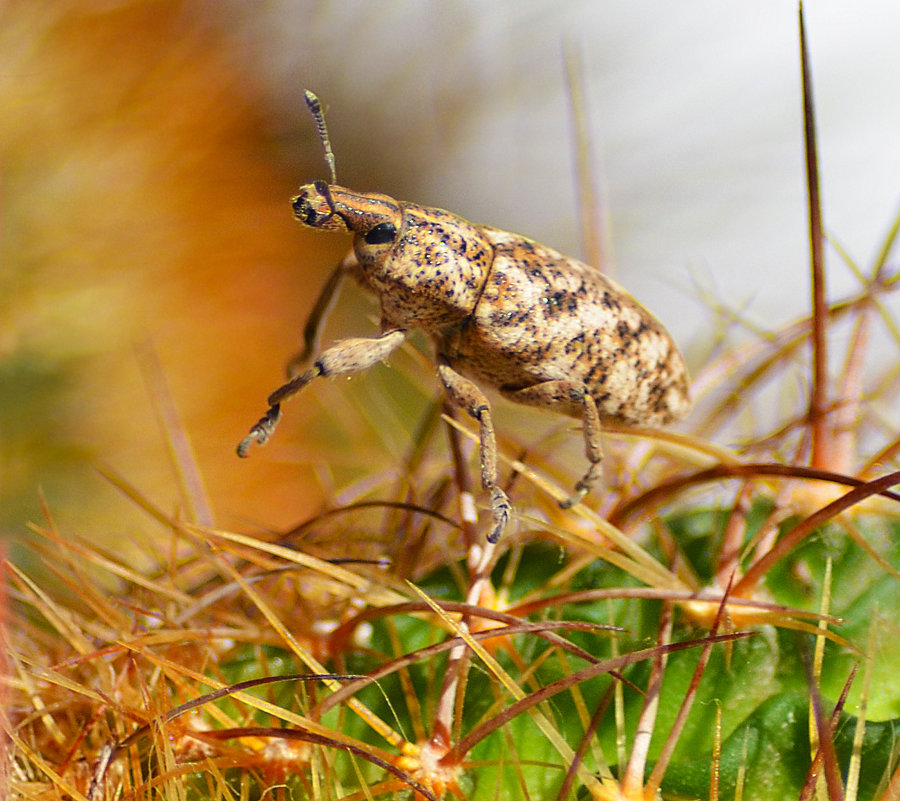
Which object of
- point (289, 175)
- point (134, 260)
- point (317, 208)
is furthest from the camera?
point (289, 175)

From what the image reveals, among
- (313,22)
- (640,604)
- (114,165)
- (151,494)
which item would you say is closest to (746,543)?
(640,604)

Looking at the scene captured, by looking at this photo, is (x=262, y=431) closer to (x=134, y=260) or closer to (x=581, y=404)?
(x=581, y=404)

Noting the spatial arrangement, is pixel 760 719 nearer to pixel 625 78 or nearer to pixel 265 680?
pixel 265 680

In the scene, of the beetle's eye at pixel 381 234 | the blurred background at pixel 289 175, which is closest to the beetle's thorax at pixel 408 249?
the beetle's eye at pixel 381 234

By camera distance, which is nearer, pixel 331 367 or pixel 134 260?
pixel 331 367

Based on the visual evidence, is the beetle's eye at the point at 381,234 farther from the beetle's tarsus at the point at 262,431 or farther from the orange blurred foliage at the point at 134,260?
the orange blurred foliage at the point at 134,260

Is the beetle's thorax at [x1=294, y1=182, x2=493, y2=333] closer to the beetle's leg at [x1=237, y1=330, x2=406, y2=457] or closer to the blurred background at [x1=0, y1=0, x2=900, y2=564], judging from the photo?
the beetle's leg at [x1=237, y1=330, x2=406, y2=457]

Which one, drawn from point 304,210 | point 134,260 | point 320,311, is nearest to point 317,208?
point 304,210
